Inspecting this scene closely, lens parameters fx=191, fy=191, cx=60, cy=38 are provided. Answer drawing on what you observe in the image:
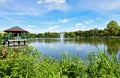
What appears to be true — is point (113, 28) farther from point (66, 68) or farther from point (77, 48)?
point (66, 68)

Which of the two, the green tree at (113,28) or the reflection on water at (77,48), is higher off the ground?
the green tree at (113,28)

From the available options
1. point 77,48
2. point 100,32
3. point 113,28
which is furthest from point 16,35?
point 100,32

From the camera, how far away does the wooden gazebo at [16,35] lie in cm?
2448

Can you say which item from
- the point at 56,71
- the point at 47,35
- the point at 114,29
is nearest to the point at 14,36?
the point at 56,71

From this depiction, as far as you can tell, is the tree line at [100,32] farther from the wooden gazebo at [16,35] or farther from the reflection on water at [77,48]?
the wooden gazebo at [16,35]

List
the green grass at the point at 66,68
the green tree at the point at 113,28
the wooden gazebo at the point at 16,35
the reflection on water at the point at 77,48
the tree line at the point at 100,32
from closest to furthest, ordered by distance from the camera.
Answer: the green grass at the point at 66,68, the reflection on water at the point at 77,48, the wooden gazebo at the point at 16,35, the green tree at the point at 113,28, the tree line at the point at 100,32

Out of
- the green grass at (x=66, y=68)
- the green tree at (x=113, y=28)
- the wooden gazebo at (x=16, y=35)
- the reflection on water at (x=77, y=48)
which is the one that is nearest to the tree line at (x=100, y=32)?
the green tree at (x=113, y=28)

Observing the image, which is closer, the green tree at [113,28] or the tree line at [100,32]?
the green tree at [113,28]

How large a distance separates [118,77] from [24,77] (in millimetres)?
1514

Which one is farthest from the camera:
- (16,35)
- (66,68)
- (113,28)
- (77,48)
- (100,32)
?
(100,32)

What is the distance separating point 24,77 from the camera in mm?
3041

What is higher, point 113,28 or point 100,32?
point 113,28

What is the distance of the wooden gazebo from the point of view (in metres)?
24.5

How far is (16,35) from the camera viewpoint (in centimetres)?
2597
